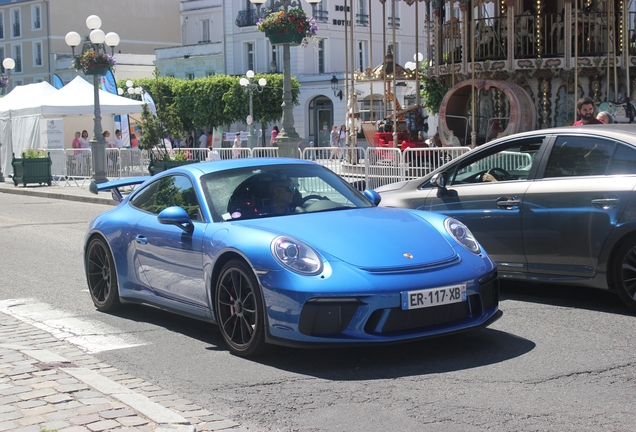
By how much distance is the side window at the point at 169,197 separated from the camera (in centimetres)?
691

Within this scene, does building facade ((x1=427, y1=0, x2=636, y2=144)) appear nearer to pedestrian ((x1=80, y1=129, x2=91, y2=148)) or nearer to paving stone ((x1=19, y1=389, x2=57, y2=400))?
paving stone ((x1=19, y1=389, x2=57, y2=400))

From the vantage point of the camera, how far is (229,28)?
230ft

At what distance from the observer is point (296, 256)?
5777mm

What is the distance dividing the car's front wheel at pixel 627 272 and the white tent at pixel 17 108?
25774 mm

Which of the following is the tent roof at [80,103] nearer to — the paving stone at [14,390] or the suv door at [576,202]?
the suv door at [576,202]

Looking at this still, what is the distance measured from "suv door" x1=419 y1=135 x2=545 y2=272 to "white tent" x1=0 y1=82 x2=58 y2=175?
946 inches

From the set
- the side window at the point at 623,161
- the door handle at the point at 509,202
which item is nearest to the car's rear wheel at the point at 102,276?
the door handle at the point at 509,202

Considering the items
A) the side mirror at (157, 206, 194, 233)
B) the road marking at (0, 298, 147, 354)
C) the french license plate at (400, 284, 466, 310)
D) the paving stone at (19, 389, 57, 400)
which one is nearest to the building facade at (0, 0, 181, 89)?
the road marking at (0, 298, 147, 354)

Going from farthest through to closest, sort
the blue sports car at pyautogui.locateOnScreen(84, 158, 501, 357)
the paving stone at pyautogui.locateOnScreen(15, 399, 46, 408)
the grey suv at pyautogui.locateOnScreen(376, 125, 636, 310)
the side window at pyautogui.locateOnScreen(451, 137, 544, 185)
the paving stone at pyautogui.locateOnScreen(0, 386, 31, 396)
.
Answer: the side window at pyautogui.locateOnScreen(451, 137, 544, 185), the grey suv at pyautogui.locateOnScreen(376, 125, 636, 310), the blue sports car at pyautogui.locateOnScreen(84, 158, 501, 357), the paving stone at pyautogui.locateOnScreen(0, 386, 31, 396), the paving stone at pyautogui.locateOnScreen(15, 399, 46, 408)

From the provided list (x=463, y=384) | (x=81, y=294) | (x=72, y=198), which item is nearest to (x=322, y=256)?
(x=463, y=384)

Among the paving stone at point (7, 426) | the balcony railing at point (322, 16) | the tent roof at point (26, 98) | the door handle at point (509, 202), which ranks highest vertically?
the balcony railing at point (322, 16)

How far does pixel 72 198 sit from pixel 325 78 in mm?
41081

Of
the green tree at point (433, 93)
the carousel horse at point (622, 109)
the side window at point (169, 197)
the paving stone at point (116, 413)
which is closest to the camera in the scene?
the paving stone at point (116, 413)

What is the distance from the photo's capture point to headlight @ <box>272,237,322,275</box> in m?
5.70
